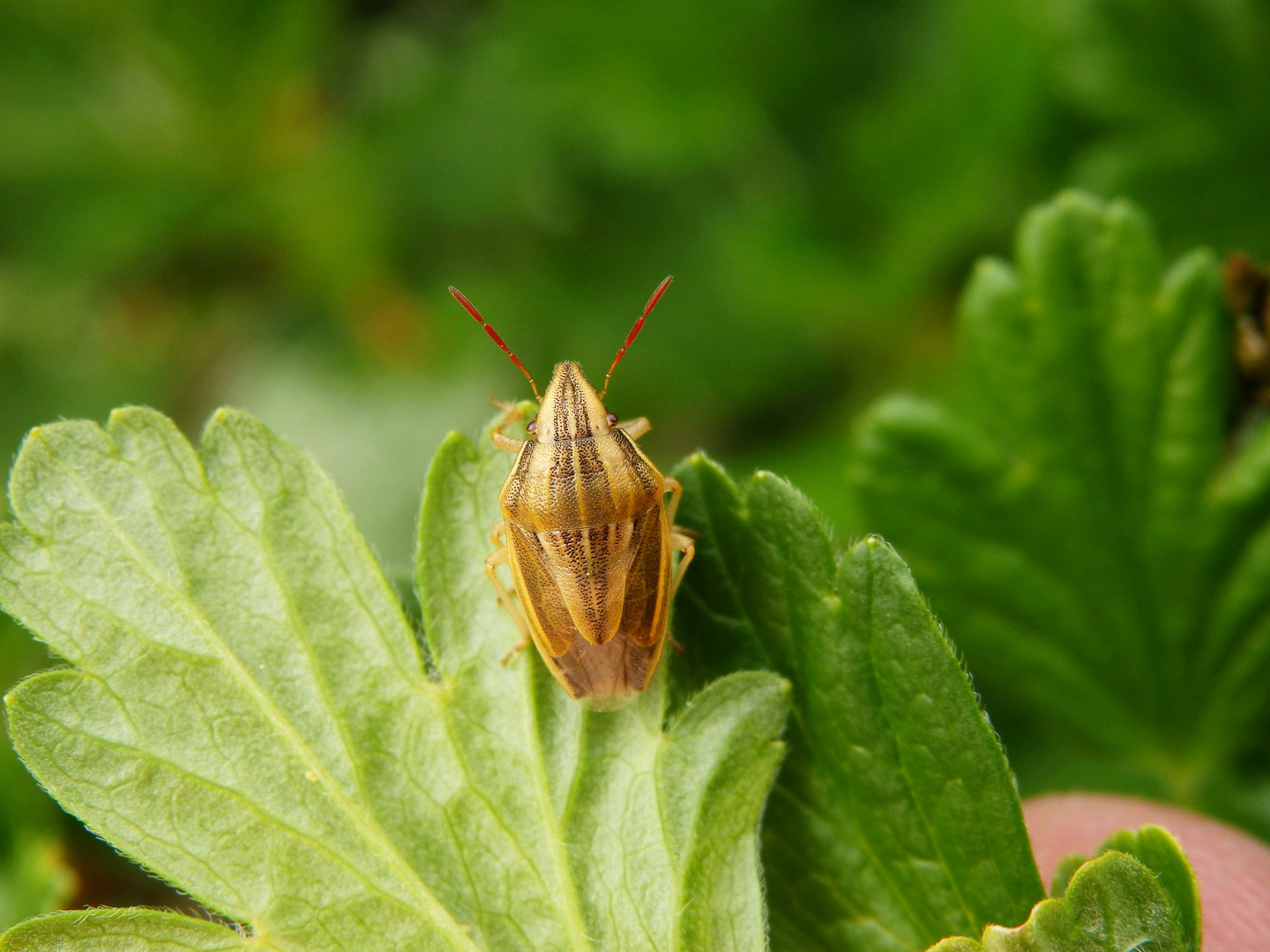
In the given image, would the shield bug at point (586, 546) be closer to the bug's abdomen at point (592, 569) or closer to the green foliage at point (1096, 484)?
the bug's abdomen at point (592, 569)

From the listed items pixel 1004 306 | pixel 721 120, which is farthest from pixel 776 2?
pixel 1004 306

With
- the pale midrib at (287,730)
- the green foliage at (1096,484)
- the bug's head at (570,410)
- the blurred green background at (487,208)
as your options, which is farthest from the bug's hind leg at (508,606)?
the blurred green background at (487,208)

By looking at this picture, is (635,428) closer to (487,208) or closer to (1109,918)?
(1109,918)

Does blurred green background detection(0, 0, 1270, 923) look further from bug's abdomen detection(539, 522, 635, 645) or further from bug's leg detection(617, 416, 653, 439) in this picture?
bug's abdomen detection(539, 522, 635, 645)

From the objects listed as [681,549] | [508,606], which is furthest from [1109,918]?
[508,606]

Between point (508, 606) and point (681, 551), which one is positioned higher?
point (681, 551)

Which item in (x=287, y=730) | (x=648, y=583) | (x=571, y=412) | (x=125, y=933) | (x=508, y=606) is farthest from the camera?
(x=571, y=412)

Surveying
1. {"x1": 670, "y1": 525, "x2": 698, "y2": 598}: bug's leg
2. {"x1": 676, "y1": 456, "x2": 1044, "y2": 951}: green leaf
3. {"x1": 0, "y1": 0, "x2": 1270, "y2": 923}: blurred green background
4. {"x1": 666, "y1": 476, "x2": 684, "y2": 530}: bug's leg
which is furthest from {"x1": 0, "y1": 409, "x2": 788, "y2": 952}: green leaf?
{"x1": 0, "y1": 0, "x2": 1270, "y2": 923}: blurred green background
